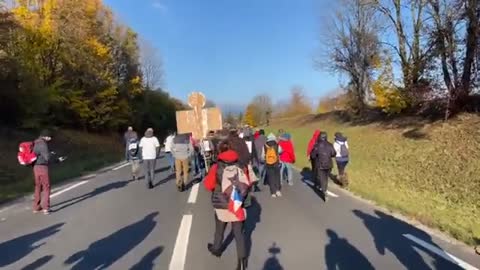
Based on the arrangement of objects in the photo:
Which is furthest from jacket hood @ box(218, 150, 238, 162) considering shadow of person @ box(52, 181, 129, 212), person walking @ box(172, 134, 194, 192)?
person walking @ box(172, 134, 194, 192)

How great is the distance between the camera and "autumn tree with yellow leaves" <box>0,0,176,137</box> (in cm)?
3039

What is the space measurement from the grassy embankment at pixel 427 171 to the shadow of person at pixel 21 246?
6865mm

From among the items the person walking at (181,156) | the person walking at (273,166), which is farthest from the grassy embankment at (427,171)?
the person walking at (181,156)

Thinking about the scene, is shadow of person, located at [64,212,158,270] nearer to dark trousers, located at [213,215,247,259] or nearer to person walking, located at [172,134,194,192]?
dark trousers, located at [213,215,247,259]

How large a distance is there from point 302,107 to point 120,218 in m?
99.3

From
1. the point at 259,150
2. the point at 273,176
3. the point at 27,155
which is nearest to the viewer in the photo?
the point at 27,155

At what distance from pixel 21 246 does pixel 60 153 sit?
23.5 meters

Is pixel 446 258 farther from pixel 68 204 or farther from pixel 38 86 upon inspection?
pixel 38 86

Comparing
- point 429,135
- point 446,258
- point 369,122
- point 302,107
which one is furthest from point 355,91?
point 302,107

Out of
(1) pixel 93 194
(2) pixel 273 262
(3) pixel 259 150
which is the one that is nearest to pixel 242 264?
(2) pixel 273 262

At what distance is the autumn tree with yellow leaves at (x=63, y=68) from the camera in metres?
30.4

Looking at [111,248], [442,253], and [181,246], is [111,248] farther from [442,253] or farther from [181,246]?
[442,253]

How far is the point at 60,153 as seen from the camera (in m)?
30.2

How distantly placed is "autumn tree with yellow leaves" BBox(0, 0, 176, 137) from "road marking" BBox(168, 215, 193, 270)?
69.8 feet
